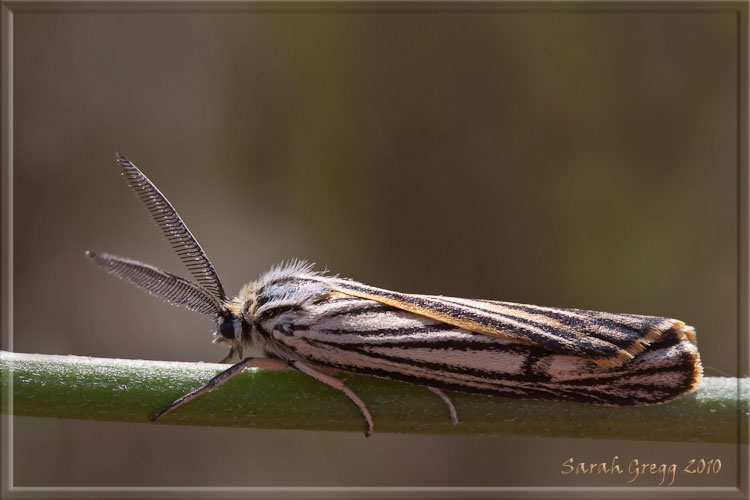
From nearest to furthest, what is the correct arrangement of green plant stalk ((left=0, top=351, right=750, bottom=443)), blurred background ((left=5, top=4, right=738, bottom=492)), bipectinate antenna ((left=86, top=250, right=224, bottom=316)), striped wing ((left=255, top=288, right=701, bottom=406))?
green plant stalk ((left=0, top=351, right=750, bottom=443)) < striped wing ((left=255, top=288, right=701, bottom=406)) < bipectinate antenna ((left=86, top=250, right=224, bottom=316)) < blurred background ((left=5, top=4, right=738, bottom=492))

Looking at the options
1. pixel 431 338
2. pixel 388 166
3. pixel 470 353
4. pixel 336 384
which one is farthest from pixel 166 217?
pixel 388 166

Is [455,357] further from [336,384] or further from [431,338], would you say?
[336,384]

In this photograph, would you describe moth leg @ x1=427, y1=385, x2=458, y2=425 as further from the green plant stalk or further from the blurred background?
the blurred background

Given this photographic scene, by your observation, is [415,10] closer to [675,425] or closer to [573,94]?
[573,94]

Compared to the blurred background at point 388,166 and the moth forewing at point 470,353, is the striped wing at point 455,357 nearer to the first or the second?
the moth forewing at point 470,353

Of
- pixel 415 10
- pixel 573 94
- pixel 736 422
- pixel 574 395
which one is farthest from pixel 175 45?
pixel 736 422

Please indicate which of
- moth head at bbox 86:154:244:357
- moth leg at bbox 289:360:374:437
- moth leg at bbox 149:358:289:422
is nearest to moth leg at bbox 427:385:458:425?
moth leg at bbox 289:360:374:437
